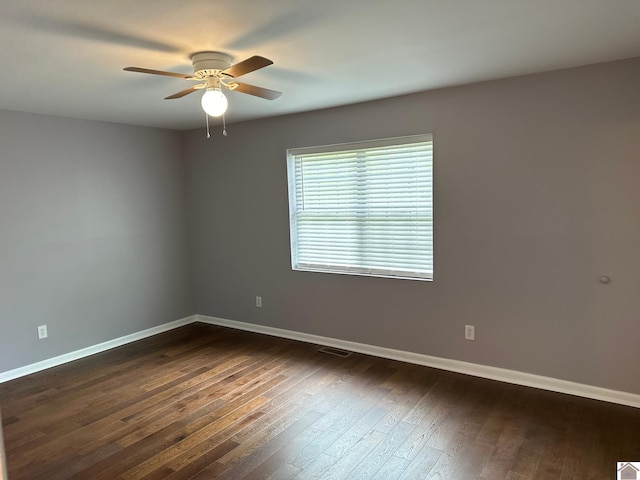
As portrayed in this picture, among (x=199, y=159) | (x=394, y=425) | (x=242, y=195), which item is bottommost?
(x=394, y=425)

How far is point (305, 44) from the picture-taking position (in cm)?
234

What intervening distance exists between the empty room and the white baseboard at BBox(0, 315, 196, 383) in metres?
0.02

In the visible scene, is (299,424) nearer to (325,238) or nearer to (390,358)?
(390,358)

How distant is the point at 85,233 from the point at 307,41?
10.3 ft

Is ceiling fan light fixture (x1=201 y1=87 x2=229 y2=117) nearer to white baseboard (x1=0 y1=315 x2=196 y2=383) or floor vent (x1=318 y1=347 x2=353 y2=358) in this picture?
floor vent (x1=318 y1=347 x2=353 y2=358)

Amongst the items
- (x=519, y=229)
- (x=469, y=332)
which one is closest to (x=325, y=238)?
(x=469, y=332)

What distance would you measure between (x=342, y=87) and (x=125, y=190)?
2663 millimetres

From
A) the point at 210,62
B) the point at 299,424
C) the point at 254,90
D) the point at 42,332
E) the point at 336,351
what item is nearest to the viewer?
the point at 210,62

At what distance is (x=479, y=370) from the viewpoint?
11.5 ft

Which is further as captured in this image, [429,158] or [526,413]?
[429,158]

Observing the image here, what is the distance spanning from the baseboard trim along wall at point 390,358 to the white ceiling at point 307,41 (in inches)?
88.5

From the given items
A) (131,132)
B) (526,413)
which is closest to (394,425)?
(526,413)

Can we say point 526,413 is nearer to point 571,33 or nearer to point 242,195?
point 571,33

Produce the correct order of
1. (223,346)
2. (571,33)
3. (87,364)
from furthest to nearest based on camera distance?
(223,346)
(87,364)
(571,33)
